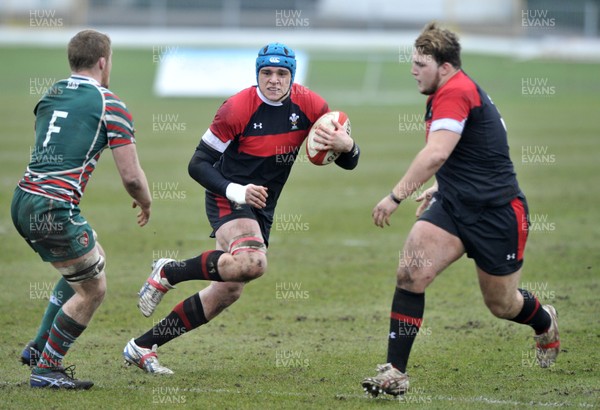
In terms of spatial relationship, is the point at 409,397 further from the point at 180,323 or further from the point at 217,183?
the point at 217,183

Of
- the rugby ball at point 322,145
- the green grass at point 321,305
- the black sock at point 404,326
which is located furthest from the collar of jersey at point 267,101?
the green grass at point 321,305

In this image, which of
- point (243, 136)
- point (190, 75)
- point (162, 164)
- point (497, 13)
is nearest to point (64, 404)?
point (243, 136)

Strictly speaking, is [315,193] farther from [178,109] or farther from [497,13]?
[497,13]

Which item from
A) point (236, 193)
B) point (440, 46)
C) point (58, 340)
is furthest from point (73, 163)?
point (440, 46)

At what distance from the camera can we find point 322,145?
22.8ft

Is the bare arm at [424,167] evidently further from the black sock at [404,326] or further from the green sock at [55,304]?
the green sock at [55,304]

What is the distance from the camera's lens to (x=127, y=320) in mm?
8648

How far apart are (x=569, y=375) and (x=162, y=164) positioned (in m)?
12.3

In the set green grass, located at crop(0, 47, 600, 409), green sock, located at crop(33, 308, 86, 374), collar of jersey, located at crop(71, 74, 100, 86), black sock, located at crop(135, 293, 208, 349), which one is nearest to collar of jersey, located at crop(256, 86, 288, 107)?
collar of jersey, located at crop(71, 74, 100, 86)

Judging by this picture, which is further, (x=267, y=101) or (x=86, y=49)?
(x=267, y=101)

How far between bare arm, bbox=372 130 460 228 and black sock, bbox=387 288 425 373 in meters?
0.60

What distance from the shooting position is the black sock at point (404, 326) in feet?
20.7

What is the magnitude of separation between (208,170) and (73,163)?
104 centimetres

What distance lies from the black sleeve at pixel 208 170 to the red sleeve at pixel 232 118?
0.14 metres
